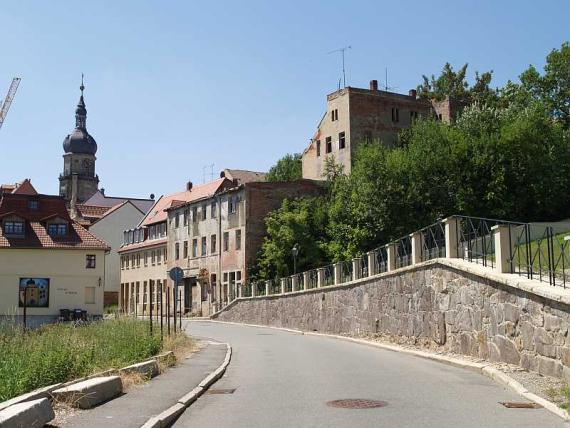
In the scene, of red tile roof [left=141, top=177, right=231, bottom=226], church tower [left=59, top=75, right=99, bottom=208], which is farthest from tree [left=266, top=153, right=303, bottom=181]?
church tower [left=59, top=75, right=99, bottom=208]

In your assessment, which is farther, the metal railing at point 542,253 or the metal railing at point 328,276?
the metal railing at point 328,276

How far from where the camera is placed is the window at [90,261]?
179 ft

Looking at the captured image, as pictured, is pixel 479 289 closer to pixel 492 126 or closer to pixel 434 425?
pixel 434 425

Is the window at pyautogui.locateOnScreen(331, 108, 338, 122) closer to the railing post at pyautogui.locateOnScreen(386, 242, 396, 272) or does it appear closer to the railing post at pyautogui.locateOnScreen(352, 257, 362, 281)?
the railing post at pyautogui.locateOnScreen(352, 257, 362, 281)

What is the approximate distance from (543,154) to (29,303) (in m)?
38.7

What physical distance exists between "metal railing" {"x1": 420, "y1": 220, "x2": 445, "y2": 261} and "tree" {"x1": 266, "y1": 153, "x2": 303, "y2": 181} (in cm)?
5462

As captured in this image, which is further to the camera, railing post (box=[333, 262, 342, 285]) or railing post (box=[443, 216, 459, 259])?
railing post (box=[333, 262, 342, 285])

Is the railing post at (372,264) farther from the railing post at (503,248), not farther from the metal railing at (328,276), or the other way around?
the railing post at (503,248)

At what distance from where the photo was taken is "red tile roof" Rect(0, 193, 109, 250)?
53.3 metres

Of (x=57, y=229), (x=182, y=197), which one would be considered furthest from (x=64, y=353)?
(x=182, y=197)

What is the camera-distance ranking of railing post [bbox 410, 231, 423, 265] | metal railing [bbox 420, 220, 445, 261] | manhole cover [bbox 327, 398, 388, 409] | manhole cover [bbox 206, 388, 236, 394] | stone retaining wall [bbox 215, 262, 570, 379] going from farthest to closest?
railing post [bbox 410, 231, 423, 265]
metal railing [bbox 420, 220, 445, 261]
stone retaining wall [bbox 215, 262, 570, 379]
manhole cover [bbox 206, 388, 236, 394]
manhole cover [bbox 327, 398, 388, 409]

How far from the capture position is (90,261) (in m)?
54.8

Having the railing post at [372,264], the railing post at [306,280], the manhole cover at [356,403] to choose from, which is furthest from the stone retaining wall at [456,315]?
the manhole cover at [356,403]

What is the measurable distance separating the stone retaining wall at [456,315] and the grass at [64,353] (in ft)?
26.2
